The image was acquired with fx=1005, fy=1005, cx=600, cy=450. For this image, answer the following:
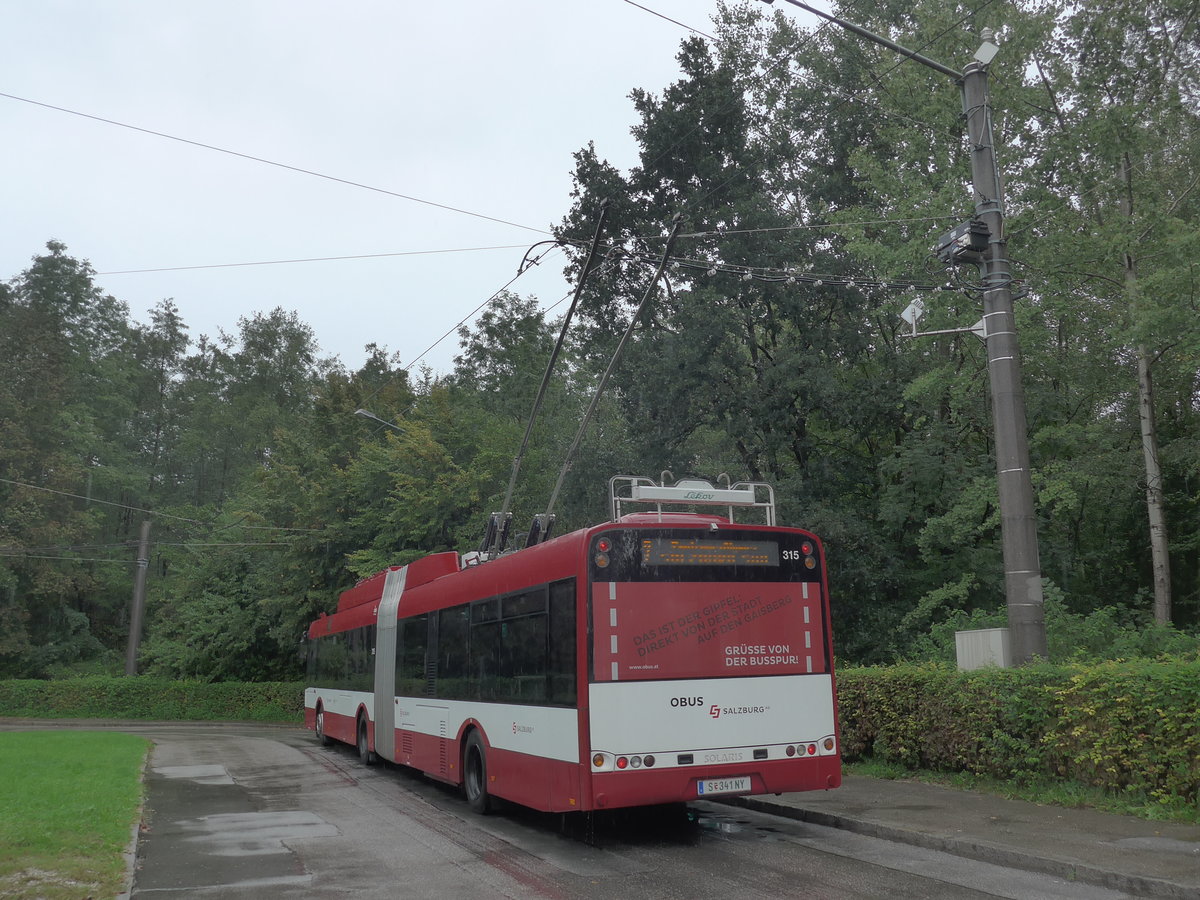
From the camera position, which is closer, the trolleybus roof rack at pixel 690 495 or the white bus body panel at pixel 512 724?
the white bus body panel at pixel 512 724

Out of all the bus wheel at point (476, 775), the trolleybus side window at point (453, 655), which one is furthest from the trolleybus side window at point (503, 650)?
the bus wheel at point (476, 775)

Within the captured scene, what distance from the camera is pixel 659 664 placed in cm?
917

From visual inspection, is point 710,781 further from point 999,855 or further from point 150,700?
point 150,700

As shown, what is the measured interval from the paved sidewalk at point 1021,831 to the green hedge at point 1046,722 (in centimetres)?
51

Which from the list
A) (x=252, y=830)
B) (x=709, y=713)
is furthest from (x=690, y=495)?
(x=252, y=830)

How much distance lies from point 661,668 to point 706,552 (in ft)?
3.99

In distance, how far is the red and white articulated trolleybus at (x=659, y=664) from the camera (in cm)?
892

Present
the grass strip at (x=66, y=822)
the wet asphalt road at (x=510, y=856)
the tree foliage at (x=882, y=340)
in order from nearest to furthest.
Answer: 1. the grass strip at (x=66, y=822)
2. the wet asphalt road at (x=510, y=856)
3. the tree foliage at (x=882, y=340)

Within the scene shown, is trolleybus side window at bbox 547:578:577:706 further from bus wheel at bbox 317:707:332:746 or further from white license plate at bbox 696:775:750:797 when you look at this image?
bus wheel at bbox 317:707:332:746

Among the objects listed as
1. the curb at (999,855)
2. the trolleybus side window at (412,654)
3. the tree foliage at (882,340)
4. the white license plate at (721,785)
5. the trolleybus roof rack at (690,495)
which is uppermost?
the tree foliage at (882,340)

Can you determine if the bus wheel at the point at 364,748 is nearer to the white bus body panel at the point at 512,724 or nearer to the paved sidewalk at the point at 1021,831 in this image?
the white bus body panel at the point at 512,724

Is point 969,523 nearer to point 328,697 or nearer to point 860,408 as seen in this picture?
point 860,408

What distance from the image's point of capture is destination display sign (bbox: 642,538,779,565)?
9.45 metres

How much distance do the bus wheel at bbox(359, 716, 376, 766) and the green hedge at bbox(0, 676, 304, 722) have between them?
24.7 m
